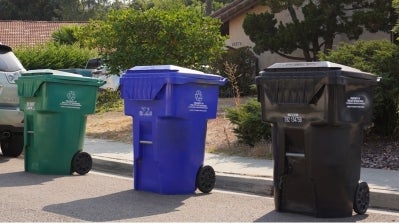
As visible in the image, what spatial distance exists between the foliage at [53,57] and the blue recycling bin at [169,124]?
1962 centimetres

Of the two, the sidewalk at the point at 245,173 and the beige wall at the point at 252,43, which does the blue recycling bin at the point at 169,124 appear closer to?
the sidewalk at the point at 245,173

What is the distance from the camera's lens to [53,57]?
27.8 meters

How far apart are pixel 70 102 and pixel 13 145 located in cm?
296

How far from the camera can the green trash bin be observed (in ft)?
32.6

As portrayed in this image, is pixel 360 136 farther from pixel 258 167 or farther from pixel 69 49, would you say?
pixel 69 49

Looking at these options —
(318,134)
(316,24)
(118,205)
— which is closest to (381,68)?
(318,134)

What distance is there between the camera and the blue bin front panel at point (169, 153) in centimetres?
827

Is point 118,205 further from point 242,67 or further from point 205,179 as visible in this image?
point 242,67

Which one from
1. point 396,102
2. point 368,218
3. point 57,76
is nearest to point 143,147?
point 57,76

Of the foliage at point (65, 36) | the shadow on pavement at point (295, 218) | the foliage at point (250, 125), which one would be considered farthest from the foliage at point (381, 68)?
the foliage at point (65, 36)

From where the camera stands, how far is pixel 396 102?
1124 cm

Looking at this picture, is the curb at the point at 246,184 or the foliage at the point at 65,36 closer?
the curb at the point at 246,184

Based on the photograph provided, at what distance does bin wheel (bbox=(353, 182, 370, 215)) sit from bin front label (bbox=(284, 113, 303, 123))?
0.97m

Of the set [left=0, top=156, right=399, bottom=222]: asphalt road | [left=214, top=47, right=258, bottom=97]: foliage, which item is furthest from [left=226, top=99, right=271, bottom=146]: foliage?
[left=214, top=47, right=258, bottom=97]: foliage
